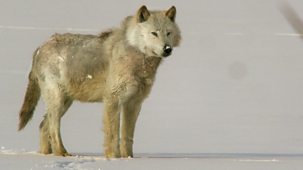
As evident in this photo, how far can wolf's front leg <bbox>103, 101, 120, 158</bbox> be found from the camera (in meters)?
7.56

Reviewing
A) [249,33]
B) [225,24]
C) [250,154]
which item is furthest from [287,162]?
[225,24]

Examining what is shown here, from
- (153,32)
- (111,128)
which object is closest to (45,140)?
(111,128)

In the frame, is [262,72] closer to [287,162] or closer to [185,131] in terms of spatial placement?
[185,131]

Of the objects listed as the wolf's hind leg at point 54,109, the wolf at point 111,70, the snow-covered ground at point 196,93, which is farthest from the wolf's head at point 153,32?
the snow-covered ground at point 196,93

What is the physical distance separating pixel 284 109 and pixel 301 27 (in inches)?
409

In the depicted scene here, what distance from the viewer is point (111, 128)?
7590 mm

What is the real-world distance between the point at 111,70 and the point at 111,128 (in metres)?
0.55

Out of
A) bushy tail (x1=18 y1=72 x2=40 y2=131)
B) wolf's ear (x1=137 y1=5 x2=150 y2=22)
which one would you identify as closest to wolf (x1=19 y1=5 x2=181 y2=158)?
wolf's ear (x1=137 y1=5 x2=150 y2=22)

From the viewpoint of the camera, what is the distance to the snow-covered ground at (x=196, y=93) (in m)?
7.45

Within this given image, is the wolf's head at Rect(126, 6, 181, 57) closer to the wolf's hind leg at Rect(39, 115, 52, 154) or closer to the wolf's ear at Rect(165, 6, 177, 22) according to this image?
the wolf's ear at Rect(165, 6, 177, 22)

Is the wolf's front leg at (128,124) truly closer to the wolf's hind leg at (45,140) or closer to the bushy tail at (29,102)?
the wolf's hind leg at (45,140)

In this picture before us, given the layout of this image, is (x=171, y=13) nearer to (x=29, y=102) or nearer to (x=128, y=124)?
(x=128, y=124)

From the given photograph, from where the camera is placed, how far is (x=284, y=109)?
12883 mm

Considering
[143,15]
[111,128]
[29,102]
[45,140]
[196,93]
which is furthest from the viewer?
[196,93]
